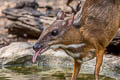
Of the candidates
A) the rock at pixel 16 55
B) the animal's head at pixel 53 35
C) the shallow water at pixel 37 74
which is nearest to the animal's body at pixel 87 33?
the animal's head at pixel 53 35

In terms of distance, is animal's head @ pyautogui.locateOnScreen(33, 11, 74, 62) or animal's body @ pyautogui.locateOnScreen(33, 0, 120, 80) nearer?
animal's head @ pyautogui.locateOnScreen(33, 11, 74, 62)

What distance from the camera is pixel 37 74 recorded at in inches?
371

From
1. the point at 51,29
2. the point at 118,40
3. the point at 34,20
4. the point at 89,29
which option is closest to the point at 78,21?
the point at 89,29

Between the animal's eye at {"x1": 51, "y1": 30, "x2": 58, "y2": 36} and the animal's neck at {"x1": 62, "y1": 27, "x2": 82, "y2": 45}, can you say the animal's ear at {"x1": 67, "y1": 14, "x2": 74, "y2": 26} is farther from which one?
the animal's eye at {"x1": 51, "y1": 30, "x2": 58, "y2": 36}

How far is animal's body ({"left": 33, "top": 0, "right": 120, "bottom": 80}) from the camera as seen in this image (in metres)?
7.18

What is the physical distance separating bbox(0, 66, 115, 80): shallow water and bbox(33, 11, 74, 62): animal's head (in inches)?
70.3

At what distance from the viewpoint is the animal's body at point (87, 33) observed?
23.6 ft

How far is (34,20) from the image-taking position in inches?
518

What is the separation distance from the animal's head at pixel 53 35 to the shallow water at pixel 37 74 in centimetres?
179

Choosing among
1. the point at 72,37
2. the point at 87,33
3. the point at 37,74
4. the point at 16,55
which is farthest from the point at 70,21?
the point at 16,55

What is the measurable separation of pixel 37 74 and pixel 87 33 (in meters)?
2.35

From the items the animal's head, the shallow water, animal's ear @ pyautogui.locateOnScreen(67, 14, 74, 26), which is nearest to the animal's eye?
the animal's head

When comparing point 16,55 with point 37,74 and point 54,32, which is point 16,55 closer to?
point 37,74

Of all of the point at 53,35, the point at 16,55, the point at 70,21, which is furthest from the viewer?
the point at 16,55
